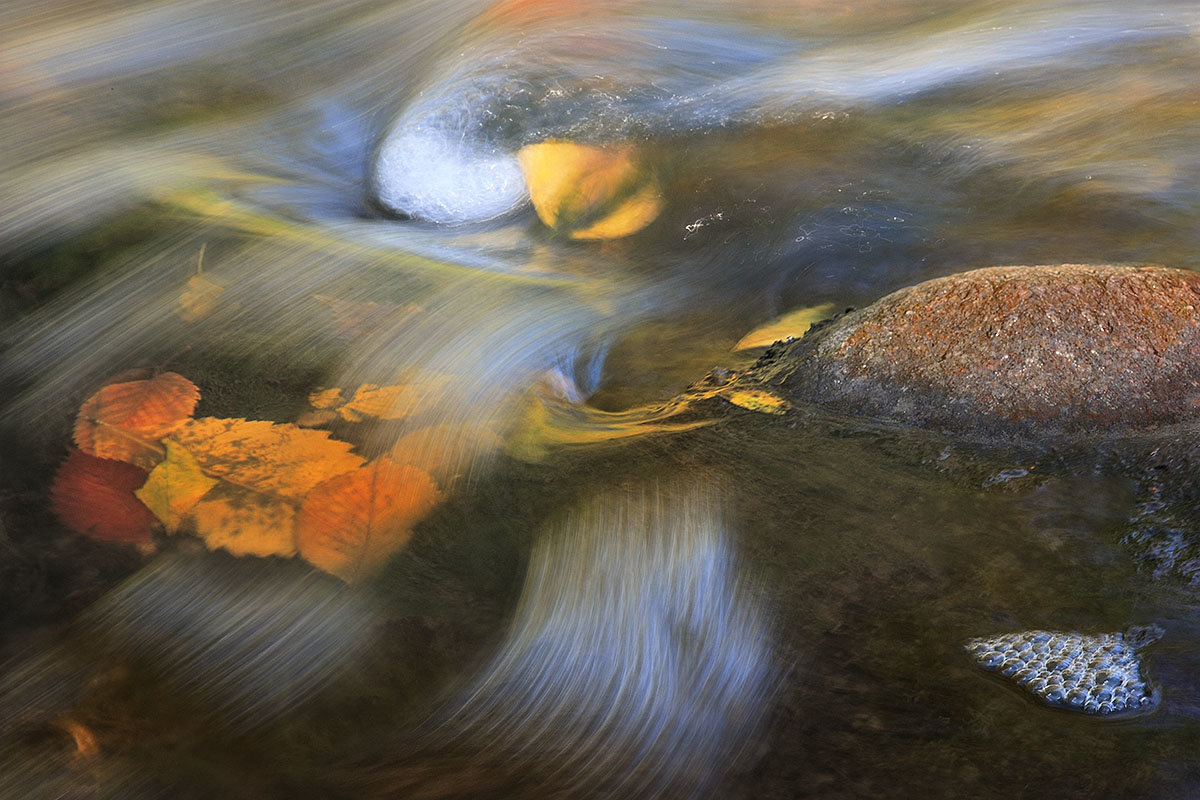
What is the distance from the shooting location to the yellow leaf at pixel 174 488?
2408 millimetres

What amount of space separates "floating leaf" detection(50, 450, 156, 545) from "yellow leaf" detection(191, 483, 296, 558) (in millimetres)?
129

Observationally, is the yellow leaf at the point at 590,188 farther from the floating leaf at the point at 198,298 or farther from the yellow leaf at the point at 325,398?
the yellow leaf at the point at 325,398

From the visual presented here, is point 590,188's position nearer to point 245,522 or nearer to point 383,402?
point 383,402

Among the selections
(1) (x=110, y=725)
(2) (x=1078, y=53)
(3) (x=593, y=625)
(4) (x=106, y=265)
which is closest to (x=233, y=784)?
(1) (x=110, y=725)

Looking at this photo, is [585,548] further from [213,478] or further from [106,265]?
[106,265]

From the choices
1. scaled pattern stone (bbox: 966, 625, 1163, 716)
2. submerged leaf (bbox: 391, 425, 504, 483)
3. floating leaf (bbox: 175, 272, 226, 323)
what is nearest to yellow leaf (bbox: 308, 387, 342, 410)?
submerged leaf (bbox: 391, 425, 504, 483)

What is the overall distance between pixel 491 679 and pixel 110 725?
70cm

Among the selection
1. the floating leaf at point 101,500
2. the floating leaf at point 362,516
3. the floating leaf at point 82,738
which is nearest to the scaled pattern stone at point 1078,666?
the floating leaf at point 362,516

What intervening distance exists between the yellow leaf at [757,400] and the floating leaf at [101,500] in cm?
141

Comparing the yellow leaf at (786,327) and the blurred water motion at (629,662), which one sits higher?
the yellow leaf at (786,327)

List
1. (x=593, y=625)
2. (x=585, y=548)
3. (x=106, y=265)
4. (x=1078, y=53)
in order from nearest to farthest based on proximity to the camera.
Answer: (x=593, y=625) → (x=585, y=548) → (x=106, y=265) → (x=1078, y=53)

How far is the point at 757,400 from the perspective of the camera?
2.69 m

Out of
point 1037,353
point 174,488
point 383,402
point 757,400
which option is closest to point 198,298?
point 383,402

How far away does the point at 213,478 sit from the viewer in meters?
2.48
